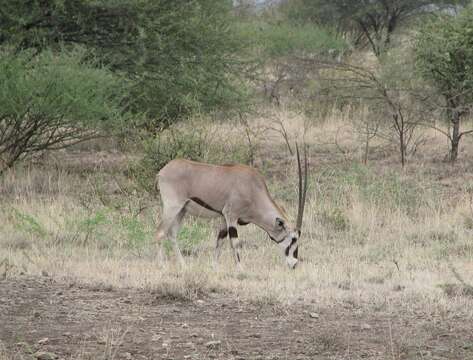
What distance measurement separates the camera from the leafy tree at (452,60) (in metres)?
16.2

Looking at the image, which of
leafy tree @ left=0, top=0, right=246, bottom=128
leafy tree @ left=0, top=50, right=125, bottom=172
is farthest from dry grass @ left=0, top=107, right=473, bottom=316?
leafy tree @ left=0, top=0, right=246, bottom=128

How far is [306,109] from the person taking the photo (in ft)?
71.6

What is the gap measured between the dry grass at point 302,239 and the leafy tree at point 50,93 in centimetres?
104

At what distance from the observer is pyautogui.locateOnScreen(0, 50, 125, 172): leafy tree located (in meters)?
13.8

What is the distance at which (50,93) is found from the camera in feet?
45.9

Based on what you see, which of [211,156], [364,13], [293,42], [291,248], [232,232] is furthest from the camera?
[364,13]

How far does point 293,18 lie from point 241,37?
19600 mm

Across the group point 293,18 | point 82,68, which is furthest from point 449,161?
point 293,18

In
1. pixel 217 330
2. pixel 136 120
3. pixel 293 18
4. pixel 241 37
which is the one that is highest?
pixel 293 18

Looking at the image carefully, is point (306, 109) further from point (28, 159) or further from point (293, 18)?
point (293, 18)

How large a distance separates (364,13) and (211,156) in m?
21.8

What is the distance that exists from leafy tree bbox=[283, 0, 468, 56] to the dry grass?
18.0 m

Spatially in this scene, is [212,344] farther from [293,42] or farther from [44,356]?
[293,42]

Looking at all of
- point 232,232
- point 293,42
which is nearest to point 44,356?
point 232,232
